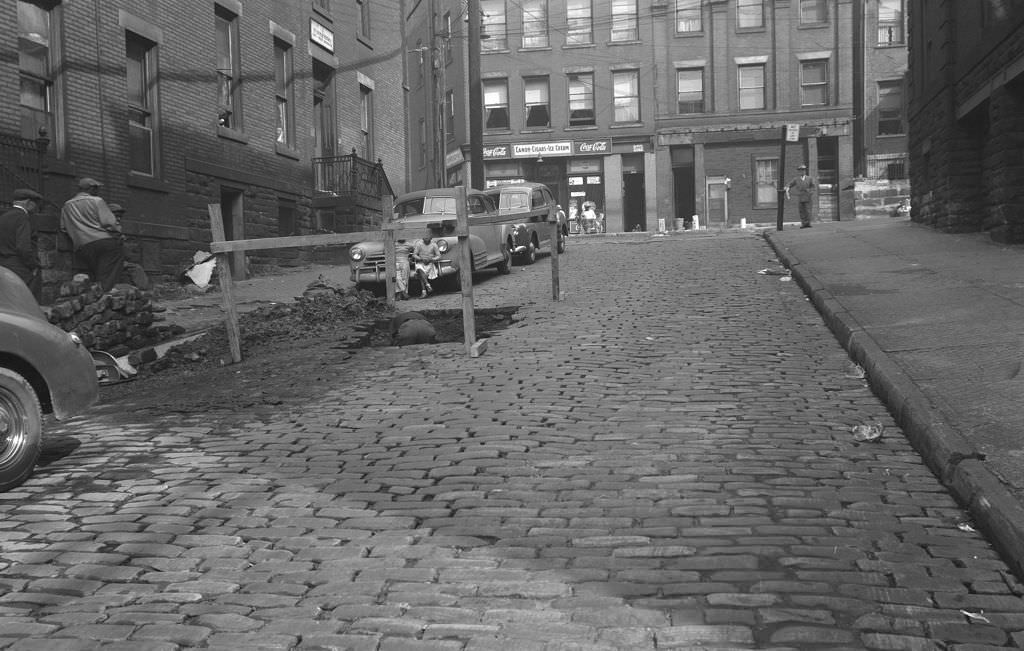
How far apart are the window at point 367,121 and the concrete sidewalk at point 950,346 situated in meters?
13.9

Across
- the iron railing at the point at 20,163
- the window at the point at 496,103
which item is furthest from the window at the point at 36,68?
the window at the point at 496,103

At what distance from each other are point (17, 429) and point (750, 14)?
4141 centimetres

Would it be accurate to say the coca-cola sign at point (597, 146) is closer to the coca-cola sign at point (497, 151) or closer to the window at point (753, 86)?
the coca-cola sign at point (497, 151)

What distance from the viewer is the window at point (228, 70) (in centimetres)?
1975

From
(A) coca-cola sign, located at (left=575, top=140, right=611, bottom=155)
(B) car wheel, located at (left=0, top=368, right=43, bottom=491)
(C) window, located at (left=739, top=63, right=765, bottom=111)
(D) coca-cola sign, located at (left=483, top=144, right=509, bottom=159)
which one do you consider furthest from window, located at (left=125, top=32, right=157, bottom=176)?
(C) window, located at (left=739, top=63, right=765, bottom=111)

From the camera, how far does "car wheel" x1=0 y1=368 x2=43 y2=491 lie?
5.39 m

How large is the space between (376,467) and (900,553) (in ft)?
9.49

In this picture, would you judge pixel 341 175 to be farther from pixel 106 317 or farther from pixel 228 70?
pixel 106 317

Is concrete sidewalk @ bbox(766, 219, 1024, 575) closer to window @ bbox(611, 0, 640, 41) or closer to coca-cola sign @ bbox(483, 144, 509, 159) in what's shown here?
coca-cola sign @ bbox(483, 144, 509, 159)

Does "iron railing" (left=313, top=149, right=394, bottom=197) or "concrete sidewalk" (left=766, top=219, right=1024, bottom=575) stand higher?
"iron railing" (left=313, top=149, right=394, bottom=197)

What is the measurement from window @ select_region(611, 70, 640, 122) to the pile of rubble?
3406 cm

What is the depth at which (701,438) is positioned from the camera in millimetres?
6000

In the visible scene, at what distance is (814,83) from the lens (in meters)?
42.2

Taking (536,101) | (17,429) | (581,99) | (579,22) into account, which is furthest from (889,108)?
(17,429)
